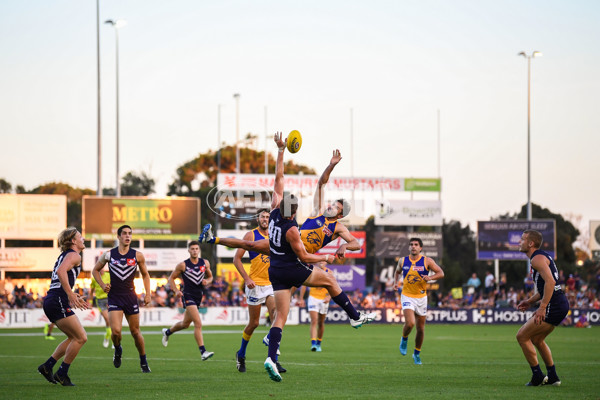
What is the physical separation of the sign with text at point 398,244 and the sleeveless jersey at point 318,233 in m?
42.4

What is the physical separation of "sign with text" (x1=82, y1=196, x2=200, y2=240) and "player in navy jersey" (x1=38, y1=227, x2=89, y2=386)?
1467 inches

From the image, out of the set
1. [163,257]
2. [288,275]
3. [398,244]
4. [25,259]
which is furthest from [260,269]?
[398,244]

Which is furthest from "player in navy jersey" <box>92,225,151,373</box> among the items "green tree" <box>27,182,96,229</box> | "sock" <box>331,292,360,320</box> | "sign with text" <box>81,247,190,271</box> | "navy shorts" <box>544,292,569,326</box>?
"green tree" <box>27,182,96,229</box>

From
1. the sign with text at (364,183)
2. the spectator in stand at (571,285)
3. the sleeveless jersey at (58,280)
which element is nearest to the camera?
the sleeveless jersey at (58,280)

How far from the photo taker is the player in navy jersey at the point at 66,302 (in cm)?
1311

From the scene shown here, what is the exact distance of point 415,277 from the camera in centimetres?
1911

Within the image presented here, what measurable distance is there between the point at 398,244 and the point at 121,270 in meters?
44.3

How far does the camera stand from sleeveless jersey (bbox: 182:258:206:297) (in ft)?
61.0

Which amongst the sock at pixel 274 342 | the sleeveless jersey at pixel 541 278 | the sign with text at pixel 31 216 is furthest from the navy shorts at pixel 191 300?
the sign with text at pixel 31 216

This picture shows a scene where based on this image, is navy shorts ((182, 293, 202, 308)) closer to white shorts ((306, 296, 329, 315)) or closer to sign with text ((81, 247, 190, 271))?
white shorts ((306, 296, 329, 315))

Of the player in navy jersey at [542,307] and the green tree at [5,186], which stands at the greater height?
the green tree at [5,186]

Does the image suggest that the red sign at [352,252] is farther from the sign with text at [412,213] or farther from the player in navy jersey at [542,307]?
the player in navy jersey at [542,307]

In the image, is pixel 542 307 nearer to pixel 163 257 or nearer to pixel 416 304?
pixel 416 304

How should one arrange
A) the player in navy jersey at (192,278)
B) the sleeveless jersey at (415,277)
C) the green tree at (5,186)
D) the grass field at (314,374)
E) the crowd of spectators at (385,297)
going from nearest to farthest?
the grass field at (314,374) < the player in navy jersey at (192,278) < the sleeveless jersey at (415,277) < the crowd of spectators at (385,297) < the green tree at (5,186)
